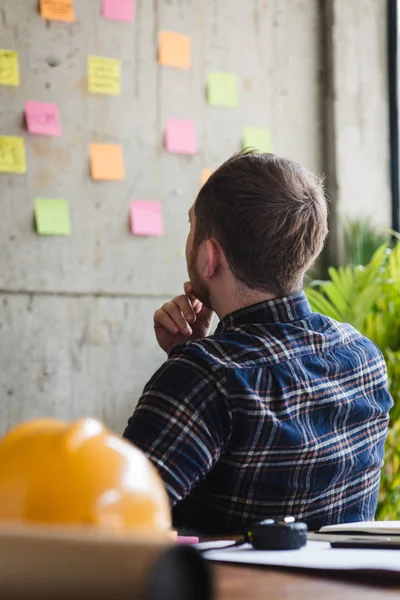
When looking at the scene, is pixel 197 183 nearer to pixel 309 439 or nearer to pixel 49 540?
pixel 309 439

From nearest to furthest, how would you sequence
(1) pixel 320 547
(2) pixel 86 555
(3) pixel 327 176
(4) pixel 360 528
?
(2) pixel 86 555 → (1) pixel 320 547 → (4) pixel 360 528 → (3) pixel 327 176

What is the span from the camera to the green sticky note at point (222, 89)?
10.7ft

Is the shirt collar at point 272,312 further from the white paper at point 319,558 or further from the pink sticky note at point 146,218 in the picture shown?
the pink sticky note at point 146,218

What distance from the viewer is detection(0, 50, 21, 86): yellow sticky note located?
2828 millimetres

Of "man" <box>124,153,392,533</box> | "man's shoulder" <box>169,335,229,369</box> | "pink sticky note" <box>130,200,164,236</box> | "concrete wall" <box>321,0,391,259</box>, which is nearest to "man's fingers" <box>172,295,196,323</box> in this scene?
"man" <box>124,153,392,533</box>

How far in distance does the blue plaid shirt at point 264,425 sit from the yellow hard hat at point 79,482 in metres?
0.69

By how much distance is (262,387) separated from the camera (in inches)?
47.7

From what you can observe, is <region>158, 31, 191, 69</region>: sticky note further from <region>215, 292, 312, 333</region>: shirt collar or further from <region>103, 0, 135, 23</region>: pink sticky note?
<region>215, 292, 312, 333</region>: shirt collar

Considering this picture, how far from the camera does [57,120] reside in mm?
2920

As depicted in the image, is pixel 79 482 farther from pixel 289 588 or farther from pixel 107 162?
pixel 107 162

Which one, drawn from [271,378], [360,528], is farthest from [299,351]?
[360,528]

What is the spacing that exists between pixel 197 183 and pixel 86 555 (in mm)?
2955

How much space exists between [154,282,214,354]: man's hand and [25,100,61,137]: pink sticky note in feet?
4.22

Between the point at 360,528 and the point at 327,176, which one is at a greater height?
the point at 327,176
